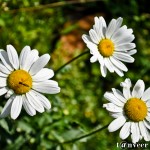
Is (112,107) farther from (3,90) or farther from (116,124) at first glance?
(3,90)

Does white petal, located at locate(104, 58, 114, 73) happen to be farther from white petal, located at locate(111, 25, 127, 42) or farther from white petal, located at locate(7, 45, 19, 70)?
white petal, located at locate(7, 45, 19, 70)

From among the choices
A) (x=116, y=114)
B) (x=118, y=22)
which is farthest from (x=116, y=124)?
(x=118, y=22)

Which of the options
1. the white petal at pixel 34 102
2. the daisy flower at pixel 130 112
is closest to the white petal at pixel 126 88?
the daisy flower at pixel 130 112

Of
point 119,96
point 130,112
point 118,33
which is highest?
point 118,33

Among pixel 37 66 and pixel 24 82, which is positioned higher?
pixel 37 66

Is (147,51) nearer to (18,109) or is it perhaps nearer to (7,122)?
(7,122)

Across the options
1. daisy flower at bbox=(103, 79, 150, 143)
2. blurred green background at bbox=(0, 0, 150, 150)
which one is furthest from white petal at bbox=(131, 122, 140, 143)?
blurred green background at bbox=(0, 0, 150, 150)

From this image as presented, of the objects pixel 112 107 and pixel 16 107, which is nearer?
pixel 16 107
